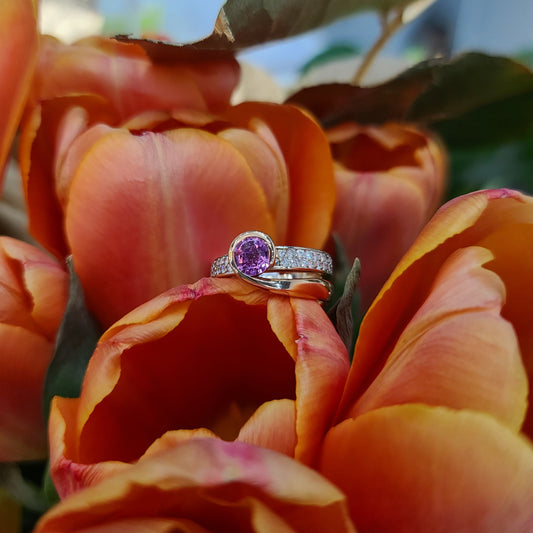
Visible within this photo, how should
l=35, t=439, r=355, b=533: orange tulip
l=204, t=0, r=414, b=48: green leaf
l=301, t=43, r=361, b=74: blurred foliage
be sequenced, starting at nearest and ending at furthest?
1. l=35, t=439, r=355, b=533: orange tulip
2. l=204, t=0, r=414, b=48: green leaf
3. l=301, t=43, r=361, b=74: blurred foliage

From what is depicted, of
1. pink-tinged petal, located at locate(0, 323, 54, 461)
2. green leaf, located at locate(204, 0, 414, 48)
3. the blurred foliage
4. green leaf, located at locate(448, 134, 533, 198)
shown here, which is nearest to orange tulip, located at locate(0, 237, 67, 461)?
pink-tinged petal, located at locate(0, 323, 54, 461)

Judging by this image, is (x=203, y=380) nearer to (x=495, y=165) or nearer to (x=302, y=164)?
(x=302, y=164)

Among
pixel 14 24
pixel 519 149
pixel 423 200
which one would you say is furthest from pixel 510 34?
pixel 14 24

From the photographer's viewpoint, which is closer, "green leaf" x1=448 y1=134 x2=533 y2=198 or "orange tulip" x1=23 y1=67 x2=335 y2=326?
"orange tulip" x1=23 y1=67 x2=335 y2=326

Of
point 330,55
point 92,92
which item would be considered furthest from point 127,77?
point 330,55

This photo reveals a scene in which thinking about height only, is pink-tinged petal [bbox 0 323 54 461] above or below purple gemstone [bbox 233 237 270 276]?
below

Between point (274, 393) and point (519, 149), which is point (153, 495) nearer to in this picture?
point (274, 393)

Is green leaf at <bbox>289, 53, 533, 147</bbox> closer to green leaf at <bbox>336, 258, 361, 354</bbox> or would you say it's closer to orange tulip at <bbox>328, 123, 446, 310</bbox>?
orange tulip at <bbox>328, 123, 446, 310</bbox>
